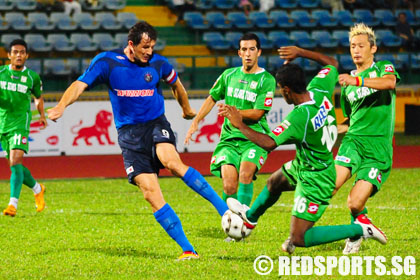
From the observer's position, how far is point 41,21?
23141 mm

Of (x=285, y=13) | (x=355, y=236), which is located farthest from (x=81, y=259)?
(x=285, y=13)

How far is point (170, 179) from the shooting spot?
1542cm

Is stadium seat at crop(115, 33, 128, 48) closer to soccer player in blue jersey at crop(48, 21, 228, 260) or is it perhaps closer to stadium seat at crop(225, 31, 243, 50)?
stadium seat at crop(225, 31, 243, 50)

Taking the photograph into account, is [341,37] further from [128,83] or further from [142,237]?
[128,83]

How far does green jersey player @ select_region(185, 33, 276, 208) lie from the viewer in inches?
342

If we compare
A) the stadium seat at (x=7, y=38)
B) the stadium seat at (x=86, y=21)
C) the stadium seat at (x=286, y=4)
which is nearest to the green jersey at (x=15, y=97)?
the stadium seat at (x=7, y=38)

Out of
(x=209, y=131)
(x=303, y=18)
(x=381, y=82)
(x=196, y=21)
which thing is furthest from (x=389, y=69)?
→ (x=303, y=18)

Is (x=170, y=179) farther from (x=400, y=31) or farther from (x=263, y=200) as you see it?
(x=400, y=31)

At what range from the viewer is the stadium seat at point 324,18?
26.1 meters

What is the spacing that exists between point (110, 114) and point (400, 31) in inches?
456

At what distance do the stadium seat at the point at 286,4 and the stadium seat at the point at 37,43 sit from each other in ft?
27.4

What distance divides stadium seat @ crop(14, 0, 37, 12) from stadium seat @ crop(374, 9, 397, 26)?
11368mm

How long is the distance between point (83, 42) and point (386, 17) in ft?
34.7

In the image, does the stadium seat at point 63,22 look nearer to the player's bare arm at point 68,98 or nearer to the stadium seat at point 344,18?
the stadium seat at point 344,18
